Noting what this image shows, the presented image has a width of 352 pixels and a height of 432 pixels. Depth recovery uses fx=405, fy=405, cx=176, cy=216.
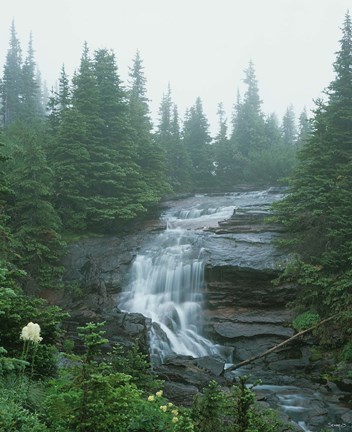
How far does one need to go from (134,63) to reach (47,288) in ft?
144

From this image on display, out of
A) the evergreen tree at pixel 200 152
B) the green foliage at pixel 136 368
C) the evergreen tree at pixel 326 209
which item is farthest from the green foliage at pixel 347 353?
the evergreen tree at pixel 200 152

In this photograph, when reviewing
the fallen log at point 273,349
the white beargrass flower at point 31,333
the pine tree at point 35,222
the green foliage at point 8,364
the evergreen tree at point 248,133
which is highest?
the evergreen tree at point 248,133

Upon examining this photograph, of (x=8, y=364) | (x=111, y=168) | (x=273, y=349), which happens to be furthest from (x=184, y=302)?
(x=8, y=364)

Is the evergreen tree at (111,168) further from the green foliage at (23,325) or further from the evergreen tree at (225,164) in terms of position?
the evergreen tree at (225,164)

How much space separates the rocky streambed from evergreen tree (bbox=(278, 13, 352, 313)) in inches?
66.3

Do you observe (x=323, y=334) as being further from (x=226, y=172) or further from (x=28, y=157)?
(x=226, y=172)

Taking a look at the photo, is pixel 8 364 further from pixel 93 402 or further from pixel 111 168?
pixel 111 168

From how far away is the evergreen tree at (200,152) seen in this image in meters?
42.0

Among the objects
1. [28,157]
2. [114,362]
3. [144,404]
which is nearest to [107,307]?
[28,157]

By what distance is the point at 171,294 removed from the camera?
1892 centimetres

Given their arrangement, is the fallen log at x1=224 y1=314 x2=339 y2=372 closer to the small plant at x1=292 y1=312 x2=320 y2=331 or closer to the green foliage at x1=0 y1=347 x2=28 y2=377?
the small plant at x1=292 y1=312 x2=320 y2=331

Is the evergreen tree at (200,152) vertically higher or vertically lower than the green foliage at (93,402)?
higher

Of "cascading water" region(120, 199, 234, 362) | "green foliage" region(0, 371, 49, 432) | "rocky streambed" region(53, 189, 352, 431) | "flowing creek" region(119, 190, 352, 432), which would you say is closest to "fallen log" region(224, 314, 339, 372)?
"rocky streambed" region(53, 189, 352, 431)

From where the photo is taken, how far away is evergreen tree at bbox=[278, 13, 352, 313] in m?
15.0
